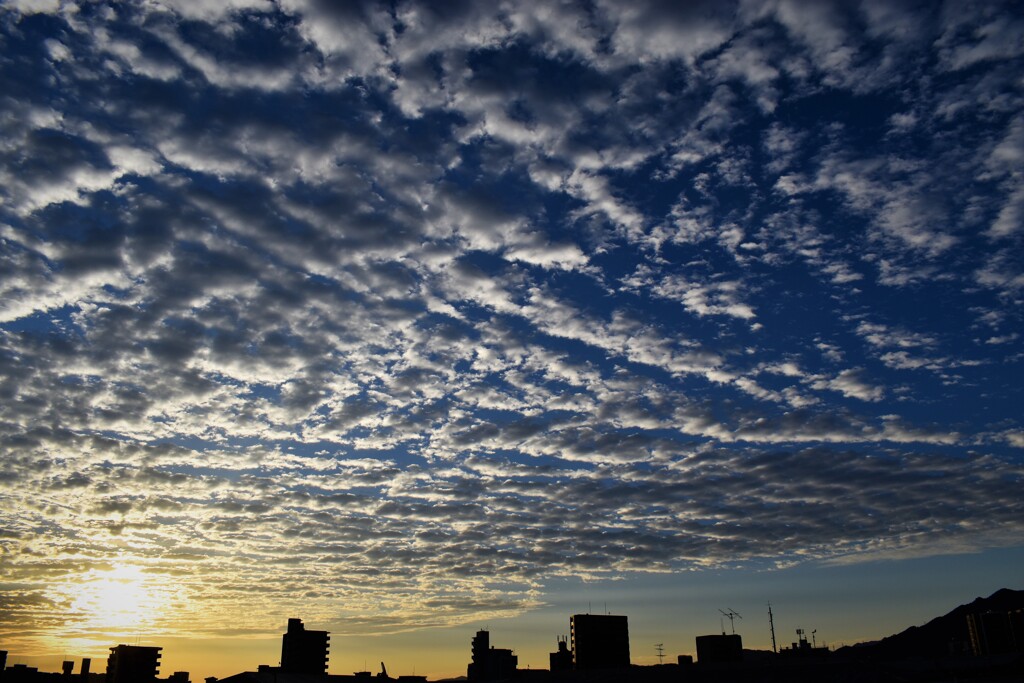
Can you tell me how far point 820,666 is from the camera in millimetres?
70688

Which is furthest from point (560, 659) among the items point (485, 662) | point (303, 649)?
point (303, 649)

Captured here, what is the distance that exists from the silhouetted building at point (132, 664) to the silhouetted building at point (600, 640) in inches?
3356

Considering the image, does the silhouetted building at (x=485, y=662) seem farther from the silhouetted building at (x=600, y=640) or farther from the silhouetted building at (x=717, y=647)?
the silhouetted building at (x=717, y=647)

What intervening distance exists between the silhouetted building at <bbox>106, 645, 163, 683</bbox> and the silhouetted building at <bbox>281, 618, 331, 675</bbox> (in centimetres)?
2568

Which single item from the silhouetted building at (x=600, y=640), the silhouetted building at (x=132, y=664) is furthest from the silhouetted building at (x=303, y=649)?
the silhouetted building at (x=600, y=640)

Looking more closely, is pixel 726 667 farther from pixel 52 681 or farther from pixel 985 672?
pixel 52 681

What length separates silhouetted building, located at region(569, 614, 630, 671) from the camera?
375 feet

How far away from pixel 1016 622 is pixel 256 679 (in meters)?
127

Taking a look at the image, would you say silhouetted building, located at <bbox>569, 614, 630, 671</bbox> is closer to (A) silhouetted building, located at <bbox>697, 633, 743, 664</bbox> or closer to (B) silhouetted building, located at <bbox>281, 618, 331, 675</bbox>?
(A) silhouetted building, located at <bbox>697, 633, 743, 664</bbox>

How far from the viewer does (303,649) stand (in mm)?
156375

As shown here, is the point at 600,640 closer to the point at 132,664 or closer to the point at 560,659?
the point at 560,659

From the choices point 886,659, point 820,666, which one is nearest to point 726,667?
point 820,666

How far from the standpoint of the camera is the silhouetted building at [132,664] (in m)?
136

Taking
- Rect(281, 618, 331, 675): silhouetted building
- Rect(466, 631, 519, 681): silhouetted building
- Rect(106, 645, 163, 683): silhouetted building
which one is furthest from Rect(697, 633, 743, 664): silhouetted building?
Rect(106, 645, 163, 683): silhouetted building
